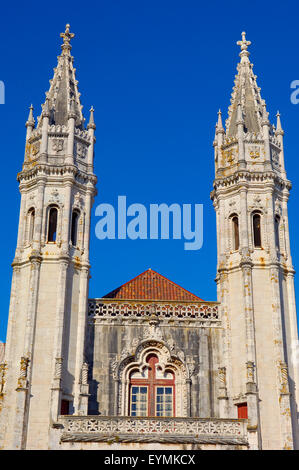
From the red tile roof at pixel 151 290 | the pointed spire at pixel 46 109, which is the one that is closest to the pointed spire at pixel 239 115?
the red tile roof at pixel 151 290

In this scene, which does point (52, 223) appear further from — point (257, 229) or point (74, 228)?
point (257, 229)

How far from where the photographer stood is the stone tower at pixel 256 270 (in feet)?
107

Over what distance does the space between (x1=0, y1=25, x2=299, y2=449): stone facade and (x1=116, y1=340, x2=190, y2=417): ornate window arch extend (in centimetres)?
7

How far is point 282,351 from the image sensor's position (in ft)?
110

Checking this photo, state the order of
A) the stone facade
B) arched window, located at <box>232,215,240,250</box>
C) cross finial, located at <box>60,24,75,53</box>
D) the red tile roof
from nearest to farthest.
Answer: the stone facade < arched window, located at <box>232,215,240,250</box> < the red tile roof < cross finial, located at <box>60,24,75,53</box>

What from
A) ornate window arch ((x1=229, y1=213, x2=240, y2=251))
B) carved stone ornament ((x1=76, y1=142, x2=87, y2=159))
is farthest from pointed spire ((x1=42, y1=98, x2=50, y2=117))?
ornate window arch ((x1=229, y1=213, x2=240, y2=251))

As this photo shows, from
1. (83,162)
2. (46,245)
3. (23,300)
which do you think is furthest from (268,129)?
(23,300)

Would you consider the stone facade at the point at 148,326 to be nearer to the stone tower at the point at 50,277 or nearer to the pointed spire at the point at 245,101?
the stone tower at the point at 50,277

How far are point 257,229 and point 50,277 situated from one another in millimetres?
11233

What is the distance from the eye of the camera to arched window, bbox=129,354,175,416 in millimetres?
34000

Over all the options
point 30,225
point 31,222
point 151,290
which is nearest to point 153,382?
point 151,290

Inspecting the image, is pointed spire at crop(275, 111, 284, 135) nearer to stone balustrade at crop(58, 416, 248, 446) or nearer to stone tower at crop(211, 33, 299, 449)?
stone tower at crop(211, 33, 299, 449)

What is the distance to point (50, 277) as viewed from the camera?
35.0 m
